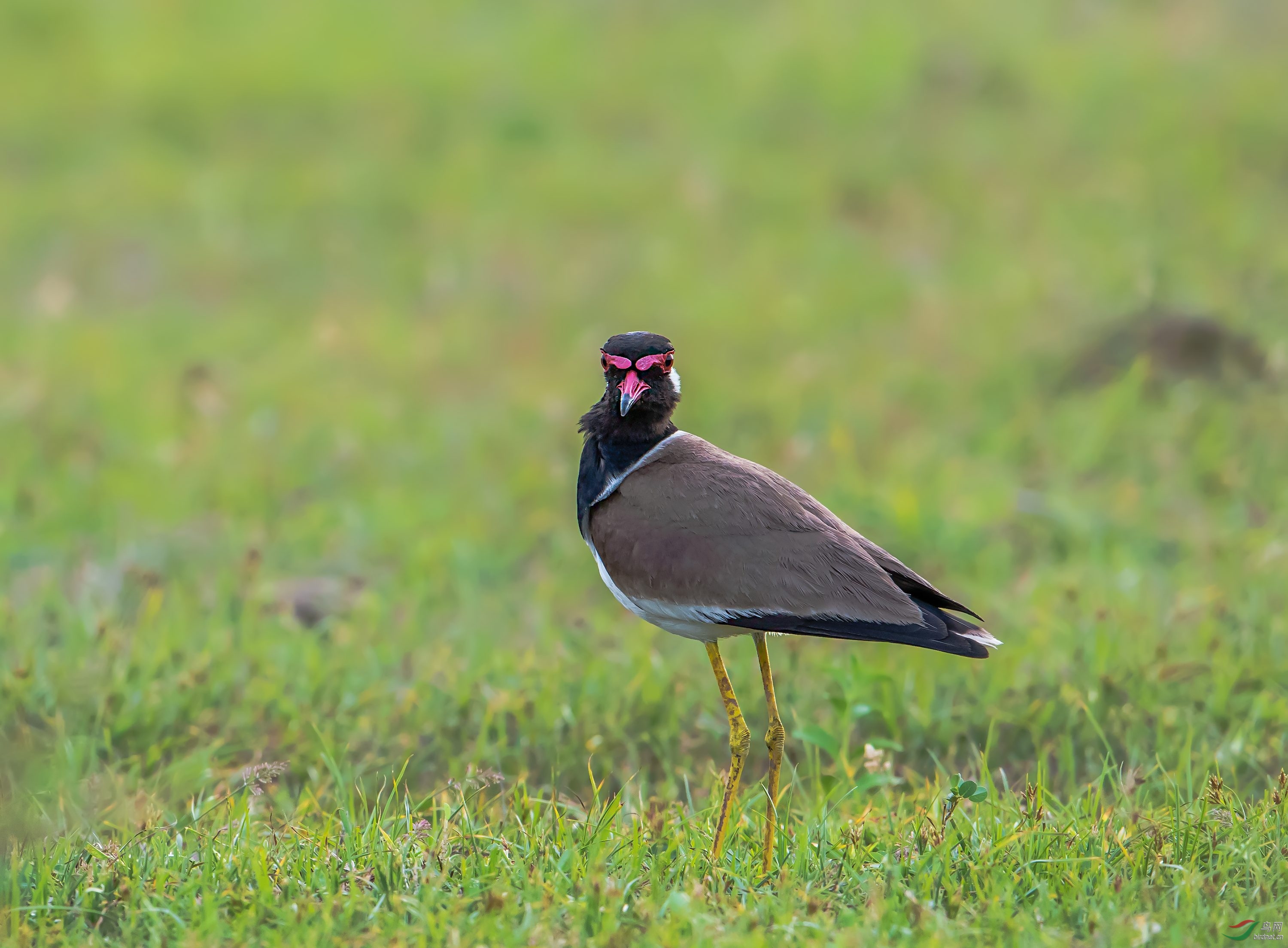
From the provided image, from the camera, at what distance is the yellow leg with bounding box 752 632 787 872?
379cm

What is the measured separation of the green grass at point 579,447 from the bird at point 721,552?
659mm

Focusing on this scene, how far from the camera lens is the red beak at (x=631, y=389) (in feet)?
12.6

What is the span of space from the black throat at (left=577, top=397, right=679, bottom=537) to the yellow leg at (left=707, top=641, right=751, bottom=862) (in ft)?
1.85

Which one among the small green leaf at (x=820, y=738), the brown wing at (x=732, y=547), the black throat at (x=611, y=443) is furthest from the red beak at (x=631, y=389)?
the small green leaf at (x=820, y=738)

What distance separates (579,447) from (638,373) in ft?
15.8

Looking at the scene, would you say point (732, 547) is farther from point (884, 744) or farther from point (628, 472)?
point (884, 744)

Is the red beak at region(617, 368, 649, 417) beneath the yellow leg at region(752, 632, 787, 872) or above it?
above

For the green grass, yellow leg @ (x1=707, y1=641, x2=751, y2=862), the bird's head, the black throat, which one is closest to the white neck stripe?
the black throat

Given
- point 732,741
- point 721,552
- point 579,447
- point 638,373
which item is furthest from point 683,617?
point 579,447

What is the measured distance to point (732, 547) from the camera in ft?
12.3

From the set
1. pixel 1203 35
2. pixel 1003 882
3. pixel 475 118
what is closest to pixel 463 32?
pixel 475 118

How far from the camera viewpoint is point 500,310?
10.9 m

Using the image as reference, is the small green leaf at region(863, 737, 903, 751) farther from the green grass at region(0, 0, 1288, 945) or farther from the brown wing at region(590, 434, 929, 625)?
the brown wing at region(590, 434, 929, 625)

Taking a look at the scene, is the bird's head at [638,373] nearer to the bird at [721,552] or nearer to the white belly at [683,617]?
the bird at [721,552]
